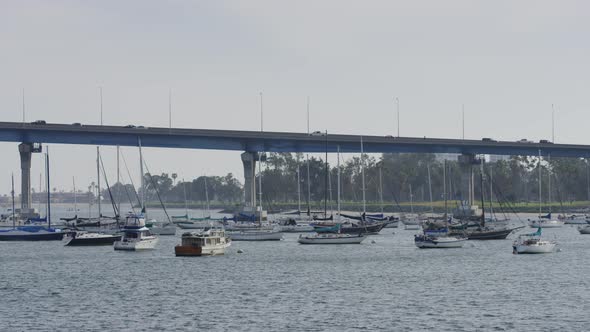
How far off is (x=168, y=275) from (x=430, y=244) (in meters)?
35.2

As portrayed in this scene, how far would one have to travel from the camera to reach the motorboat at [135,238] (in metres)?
111

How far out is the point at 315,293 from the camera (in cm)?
7138

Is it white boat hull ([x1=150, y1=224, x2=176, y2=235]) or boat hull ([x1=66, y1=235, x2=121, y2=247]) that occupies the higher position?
white boat hull ([x1=150, y1=224, x2=176, y2=235])

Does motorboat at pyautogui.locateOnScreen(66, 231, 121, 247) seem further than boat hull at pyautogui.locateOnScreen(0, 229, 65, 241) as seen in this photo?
No

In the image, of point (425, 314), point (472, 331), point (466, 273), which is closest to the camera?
point (472, 331)

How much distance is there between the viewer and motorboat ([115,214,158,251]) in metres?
111

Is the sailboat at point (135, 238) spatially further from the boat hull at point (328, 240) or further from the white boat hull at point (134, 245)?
the boat hull at point (328, 240)

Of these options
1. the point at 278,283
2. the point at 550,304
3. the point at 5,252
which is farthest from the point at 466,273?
the point at 5,252

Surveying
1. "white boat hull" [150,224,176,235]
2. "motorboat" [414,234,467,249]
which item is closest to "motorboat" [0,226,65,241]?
"white boat hull" [150,224,176,235]

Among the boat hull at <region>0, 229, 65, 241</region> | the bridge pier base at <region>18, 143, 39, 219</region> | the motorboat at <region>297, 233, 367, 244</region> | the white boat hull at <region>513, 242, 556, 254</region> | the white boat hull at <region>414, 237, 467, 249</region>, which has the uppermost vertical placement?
the bridge pier base at <region>18, 143, 39, 219</region>

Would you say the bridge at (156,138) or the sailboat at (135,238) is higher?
the bridge at (156,138)

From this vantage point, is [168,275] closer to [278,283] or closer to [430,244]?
[278,283]

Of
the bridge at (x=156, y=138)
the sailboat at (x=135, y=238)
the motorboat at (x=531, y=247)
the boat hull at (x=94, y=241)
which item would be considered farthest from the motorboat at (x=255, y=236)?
the bridge at (x=156, y=138)

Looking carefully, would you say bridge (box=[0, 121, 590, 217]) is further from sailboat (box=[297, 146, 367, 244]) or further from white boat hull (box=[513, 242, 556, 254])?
white boat hull (box=[513, 242, 556, 254])
